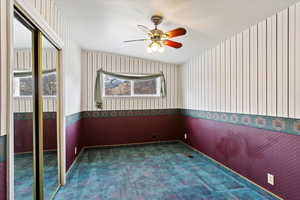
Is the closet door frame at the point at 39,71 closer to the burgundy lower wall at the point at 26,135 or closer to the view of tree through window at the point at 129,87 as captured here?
the burgundy lower wall at the point at 26,135

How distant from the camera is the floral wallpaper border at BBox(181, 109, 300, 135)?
196cm

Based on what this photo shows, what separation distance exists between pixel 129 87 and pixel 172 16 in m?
2.76

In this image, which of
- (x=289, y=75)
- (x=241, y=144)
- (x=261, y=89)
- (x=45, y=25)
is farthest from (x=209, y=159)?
(x=45, y=25)

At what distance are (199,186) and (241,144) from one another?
1.02 meters

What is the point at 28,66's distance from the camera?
1.66 m

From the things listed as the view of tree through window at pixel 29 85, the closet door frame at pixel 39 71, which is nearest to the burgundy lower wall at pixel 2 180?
the closet door frame at pixel 39 71

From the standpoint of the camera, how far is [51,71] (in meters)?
2.23

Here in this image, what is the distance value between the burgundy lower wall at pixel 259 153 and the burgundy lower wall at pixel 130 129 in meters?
1.51

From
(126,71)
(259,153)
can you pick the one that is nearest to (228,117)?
(259,153)

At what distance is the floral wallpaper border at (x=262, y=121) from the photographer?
196cm

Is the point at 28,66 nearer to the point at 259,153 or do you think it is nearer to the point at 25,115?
the point at 25,115

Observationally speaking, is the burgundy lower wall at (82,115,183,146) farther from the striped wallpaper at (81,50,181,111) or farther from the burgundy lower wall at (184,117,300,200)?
the burgundy lower wall at (184,117,300,200)

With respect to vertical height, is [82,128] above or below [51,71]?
below

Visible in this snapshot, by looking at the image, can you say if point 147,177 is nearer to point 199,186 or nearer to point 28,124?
point 199,186
